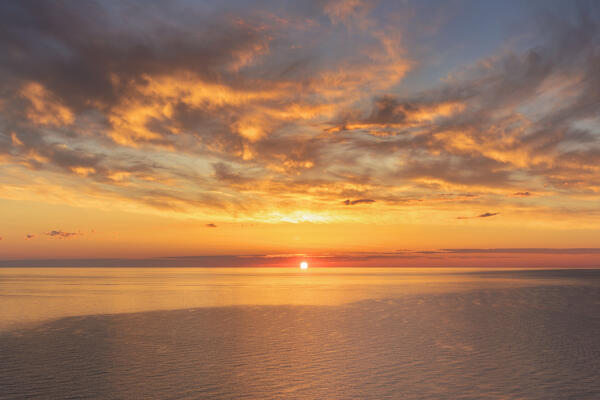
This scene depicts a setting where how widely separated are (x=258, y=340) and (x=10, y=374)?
14.7 metres

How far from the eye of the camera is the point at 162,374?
21891mm

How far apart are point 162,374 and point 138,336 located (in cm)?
1226

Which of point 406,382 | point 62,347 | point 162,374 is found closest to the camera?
point 406,382

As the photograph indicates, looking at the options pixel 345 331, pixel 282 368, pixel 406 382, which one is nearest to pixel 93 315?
pixel 345 331

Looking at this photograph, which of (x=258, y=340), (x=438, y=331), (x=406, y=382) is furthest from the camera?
(x=438, y=331)

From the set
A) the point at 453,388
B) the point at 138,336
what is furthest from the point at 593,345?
the point at 138,336

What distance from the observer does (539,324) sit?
125ft

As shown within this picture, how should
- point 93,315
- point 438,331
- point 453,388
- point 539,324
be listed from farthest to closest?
point 93,315, point 539,324, point 438,331, point 453,388

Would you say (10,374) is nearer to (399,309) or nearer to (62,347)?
(62,347)

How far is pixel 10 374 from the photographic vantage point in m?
21.6

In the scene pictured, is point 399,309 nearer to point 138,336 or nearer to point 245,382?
point 138,336

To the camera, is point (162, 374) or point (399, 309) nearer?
point (162, 374)

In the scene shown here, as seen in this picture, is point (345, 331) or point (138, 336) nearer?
point (138, 336)

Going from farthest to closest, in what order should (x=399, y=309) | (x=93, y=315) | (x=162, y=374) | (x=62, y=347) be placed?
(x=399, y=309)
(x=93, y=315)
(x=62, y=347)
(x=162, y=374)
